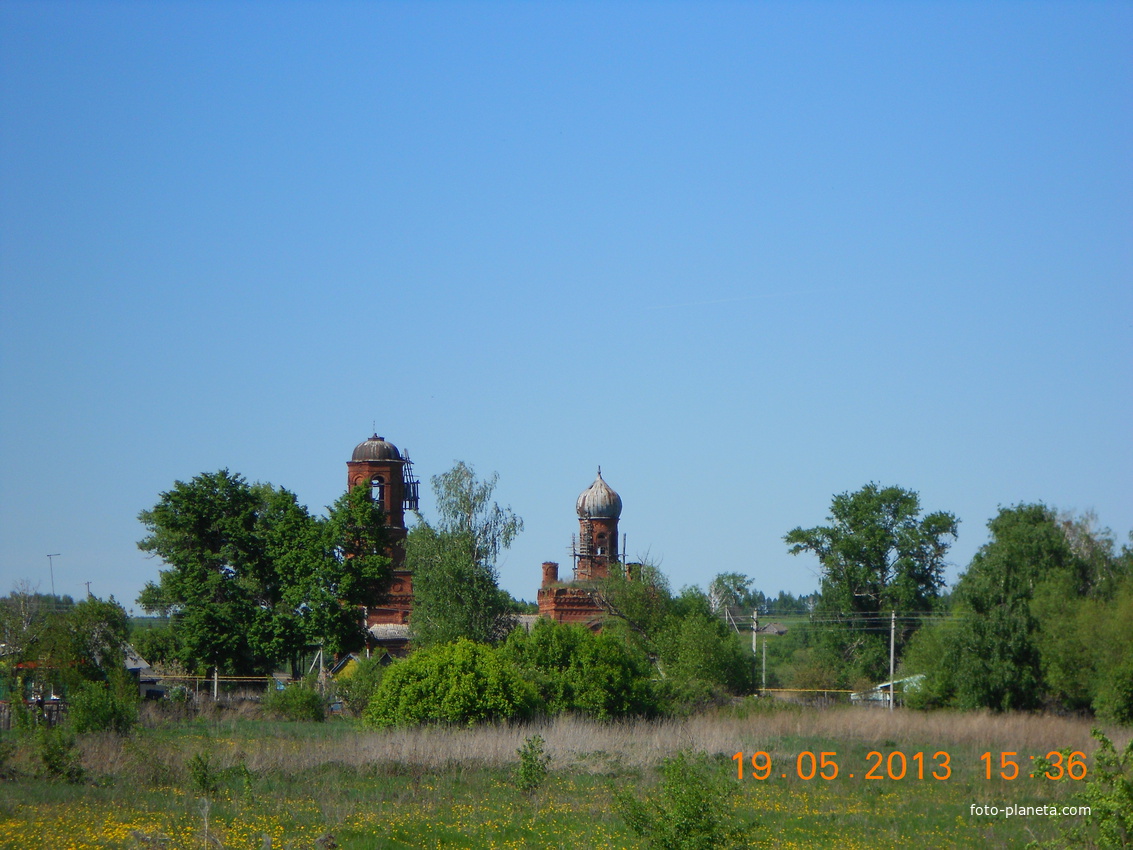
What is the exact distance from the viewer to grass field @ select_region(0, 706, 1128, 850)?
47.9ft

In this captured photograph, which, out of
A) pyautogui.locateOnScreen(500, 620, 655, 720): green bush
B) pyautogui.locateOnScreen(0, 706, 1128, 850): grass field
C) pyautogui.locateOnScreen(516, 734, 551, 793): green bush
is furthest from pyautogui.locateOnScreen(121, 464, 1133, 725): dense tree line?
pyautogui.locateOnScreen(516, 734, 551, 793): green bush

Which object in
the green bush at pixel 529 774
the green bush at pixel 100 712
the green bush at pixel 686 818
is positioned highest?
the green bush at pixel 686 818

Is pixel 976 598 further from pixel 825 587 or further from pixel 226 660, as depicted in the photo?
pixel 226 660

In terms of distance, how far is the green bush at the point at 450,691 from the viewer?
2703 cm

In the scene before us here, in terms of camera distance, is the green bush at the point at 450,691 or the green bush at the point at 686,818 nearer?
the green bush at the point at 686,818

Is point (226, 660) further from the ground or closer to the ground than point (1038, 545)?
closer to the ground

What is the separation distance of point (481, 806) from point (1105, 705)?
25.5 m

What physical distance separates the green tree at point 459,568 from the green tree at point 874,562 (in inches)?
798

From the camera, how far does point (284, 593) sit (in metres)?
44.2

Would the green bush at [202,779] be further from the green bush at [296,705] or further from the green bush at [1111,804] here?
the green bush at [296,705]

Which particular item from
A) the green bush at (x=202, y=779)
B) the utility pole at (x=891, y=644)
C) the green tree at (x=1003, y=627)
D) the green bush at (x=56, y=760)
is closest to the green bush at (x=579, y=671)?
the utility pole at (x=891, y=644)

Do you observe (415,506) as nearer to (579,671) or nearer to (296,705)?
(296,705)

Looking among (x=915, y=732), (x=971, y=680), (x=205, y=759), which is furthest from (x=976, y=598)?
(x=205, y=759)
